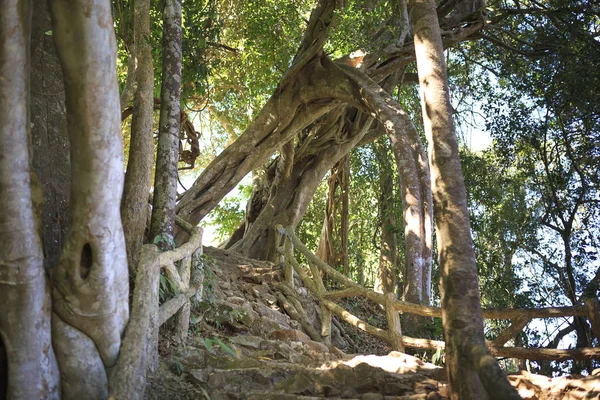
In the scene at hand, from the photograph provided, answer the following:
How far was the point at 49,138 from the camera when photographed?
14.6ft

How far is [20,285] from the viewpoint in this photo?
11.6 feet

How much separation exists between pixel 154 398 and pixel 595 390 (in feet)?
8.60

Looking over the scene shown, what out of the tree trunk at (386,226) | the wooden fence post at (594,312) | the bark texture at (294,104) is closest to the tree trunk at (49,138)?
the wooden fence post at (594,312)

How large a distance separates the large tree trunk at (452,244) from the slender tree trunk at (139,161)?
92.8 inches

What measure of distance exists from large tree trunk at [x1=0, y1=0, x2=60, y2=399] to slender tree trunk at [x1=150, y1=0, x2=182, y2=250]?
5.86 feet

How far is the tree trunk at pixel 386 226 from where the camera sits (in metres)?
11.4

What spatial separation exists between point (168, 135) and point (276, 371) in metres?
2.50

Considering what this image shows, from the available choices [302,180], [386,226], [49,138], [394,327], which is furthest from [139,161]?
[386,226]

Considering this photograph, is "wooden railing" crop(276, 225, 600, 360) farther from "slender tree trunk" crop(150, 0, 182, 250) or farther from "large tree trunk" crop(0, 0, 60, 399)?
"large tree trunk" crop(0, 0, 60, 399)

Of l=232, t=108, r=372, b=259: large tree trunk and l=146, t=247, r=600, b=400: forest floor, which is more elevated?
l=232, t=108, r=372, b=259: large tree trunk

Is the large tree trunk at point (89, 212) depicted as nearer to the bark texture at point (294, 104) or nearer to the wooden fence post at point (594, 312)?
the wooden fence post at point (594, 312)

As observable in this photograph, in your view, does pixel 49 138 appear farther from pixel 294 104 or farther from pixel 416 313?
pixel 294 104

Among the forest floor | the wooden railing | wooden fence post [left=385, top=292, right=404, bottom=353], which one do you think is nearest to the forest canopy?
the wooden railing

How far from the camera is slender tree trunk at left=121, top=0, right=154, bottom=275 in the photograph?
4.92 meters
